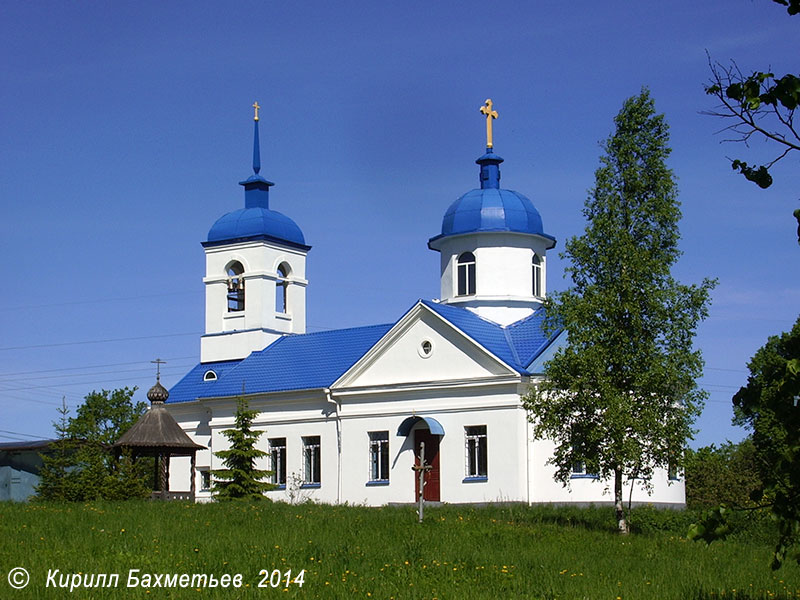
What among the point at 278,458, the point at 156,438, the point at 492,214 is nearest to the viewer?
the point at 156,438

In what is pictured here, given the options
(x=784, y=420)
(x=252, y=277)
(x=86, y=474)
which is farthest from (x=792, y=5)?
(x=252, y=277)

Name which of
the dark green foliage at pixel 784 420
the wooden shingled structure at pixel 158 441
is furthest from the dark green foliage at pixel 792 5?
the wooden shingled structure at pixel 158 441

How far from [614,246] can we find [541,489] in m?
8.20

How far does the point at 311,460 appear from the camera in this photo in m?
34.7

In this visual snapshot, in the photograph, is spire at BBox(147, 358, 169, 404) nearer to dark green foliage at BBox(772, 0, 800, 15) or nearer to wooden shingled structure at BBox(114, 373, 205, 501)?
wooden shingled structure at BBox(114, 373, 205, 501)

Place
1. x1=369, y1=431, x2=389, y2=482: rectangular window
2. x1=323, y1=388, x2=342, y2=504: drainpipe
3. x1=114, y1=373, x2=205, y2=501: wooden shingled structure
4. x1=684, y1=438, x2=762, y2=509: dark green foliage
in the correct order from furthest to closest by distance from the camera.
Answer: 1. x1=684, y1=438, x2=762, y2=509: dark green foliage
2. x1=323, y1=388, x2=342, y2=504: drainpipe
3. x1=369, y1=431, x2=389, y2=482: rectangular window
4. x1=114, y1=373, x2=205, y2=501: wooden shingled structure

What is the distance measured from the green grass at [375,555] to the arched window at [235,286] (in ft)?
55.2

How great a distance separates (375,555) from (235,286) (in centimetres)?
2361

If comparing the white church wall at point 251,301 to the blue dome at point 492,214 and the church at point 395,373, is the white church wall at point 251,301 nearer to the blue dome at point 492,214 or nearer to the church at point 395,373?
the church at point 395,373

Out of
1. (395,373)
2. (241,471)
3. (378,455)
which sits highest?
(395,373)

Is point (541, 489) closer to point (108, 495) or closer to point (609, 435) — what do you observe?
point (609, 435)

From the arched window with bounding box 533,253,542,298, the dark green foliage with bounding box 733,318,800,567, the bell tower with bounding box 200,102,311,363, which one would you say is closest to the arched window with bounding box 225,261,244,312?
the bell tower with bounding box 200,102,311,363

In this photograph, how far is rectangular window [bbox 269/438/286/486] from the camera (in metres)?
35.3

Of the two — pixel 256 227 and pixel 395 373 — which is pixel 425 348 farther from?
pixel 256 227
